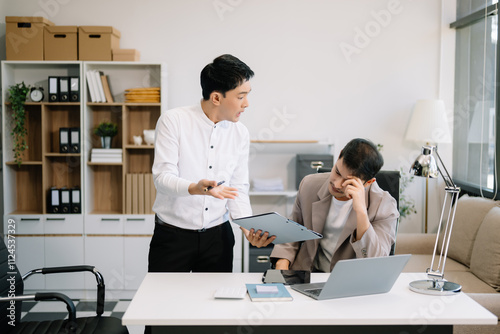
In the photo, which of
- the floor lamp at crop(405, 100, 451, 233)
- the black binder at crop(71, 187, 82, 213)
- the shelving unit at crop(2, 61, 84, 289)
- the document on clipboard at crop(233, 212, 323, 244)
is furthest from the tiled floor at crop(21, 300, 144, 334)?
the floor lamp at crop(405, 100, 451, 233)

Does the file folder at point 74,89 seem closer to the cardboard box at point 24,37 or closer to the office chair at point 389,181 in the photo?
the cardboard box at point 24,37

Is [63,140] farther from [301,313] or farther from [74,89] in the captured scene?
[301,313]

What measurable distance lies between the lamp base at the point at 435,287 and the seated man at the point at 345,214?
0.72 feet

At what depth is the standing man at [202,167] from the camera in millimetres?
2459

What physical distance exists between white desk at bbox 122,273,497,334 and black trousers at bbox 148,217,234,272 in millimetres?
525

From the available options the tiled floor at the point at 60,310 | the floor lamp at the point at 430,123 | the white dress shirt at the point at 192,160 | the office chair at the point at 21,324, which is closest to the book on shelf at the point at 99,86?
the tiled floor at the point at 60,310

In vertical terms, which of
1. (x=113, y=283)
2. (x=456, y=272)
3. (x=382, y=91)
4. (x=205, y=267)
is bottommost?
(x=113, y=283)

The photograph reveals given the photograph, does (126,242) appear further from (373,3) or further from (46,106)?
(373,3)

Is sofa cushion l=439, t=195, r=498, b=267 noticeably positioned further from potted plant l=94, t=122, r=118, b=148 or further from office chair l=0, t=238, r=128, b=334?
potted plant l=94, t=122, r=118, b=148

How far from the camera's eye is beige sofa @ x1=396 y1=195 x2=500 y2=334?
3.36 meters

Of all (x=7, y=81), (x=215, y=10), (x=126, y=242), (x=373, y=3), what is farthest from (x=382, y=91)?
(x=7, y=81)

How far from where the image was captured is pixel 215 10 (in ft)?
15.8

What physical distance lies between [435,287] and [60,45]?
372 centimetres

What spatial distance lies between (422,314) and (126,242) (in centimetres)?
316
